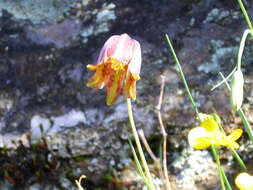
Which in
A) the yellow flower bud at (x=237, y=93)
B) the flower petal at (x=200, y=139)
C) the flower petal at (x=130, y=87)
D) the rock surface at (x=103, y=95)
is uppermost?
the yellow flower bud at (x=237, y=93)

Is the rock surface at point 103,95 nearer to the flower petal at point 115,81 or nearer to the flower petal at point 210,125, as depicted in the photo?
the flower petal at point 115,81

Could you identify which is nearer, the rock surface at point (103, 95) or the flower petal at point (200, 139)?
the flower petal at point (200, 139)

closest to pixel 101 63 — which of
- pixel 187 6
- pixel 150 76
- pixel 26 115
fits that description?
pixel 150 76

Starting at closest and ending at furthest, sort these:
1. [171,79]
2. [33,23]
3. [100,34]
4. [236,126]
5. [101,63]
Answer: [101,63], [236,126], [171,79], [100,34], [33,23]

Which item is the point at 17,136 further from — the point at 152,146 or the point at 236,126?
the point at 236,126

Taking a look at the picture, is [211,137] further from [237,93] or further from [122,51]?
[122,51]

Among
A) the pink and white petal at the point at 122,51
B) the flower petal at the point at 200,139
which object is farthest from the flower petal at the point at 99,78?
the flower petal at the point at 200,139

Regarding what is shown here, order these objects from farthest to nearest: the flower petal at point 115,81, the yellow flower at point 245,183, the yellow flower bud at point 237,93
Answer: the flower petal at point 115,81 → the yellow flower bud at point 237,93 → the yellow flower at point 245,183
